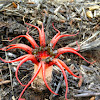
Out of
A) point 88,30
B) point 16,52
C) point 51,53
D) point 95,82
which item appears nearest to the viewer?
point 51,53

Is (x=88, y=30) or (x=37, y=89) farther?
(x=88, y=30)

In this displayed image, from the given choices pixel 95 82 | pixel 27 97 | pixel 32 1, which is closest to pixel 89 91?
pixel 95 82

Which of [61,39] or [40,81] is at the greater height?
[61,39]

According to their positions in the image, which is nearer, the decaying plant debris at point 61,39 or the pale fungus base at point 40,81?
the pale fungus base at point 40,81

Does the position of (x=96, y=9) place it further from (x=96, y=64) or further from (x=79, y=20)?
(x=96, y=64)

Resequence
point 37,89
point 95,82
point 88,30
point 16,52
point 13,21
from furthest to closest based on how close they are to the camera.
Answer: point 88,30
point 13,21
point 16,52
point 95,82
point 37,89

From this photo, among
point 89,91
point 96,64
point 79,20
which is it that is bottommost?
point 89,91

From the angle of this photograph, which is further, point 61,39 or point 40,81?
point 61,39

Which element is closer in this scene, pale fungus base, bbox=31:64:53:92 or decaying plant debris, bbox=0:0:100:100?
pale fungus base, bbox=31:64:53:92
